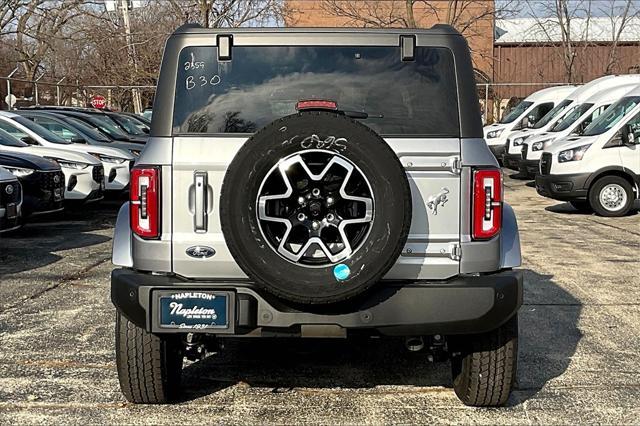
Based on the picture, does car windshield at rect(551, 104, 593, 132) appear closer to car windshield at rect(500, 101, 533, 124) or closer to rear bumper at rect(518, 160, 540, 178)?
rear bumper at rect(518, 160, 540, 178)

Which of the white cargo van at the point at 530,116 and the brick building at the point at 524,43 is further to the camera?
the brick building at the point at 524,43

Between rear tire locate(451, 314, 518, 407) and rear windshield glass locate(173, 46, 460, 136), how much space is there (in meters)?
1.11

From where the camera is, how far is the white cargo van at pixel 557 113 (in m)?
19.0

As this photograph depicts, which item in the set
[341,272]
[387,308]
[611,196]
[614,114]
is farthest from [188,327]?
[614,114]

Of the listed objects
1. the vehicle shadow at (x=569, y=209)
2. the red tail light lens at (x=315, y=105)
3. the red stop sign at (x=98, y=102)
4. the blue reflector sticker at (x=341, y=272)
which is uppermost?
the red stop sign at (x=98, y=102)

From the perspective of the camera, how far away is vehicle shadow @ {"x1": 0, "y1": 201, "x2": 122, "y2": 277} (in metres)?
9.84

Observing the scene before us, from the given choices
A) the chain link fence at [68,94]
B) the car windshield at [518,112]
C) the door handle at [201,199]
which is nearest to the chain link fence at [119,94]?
the chain link fence at [68,94]

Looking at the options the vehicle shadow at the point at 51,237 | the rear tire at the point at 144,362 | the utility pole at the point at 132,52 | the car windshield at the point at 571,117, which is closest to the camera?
the rear tire at the point at 144,362

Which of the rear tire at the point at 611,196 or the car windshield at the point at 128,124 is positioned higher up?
the car windshield at the point at 128,124

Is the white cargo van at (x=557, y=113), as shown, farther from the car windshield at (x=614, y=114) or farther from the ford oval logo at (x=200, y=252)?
the ford oval logo at (x=200, y=252)

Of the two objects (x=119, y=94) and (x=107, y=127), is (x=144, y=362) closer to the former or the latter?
(x=107, y=127)

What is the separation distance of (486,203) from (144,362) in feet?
6.38

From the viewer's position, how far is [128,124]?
19.8 metres

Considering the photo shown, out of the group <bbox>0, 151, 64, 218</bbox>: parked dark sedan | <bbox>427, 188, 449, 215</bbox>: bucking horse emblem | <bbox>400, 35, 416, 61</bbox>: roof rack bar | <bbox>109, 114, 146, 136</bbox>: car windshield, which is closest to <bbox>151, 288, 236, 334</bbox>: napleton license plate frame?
Answer: <bbox>427, 188, 449, 215</bbox>: bucking horse emblem
